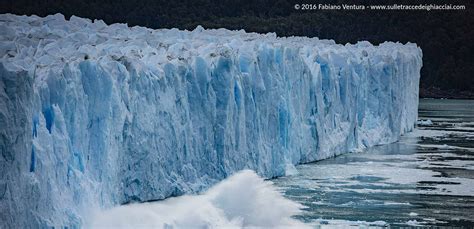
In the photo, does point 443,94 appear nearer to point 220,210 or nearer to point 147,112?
point 220,210

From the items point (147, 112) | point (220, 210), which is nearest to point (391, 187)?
point (220, 210)

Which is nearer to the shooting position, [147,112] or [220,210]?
[147,112]

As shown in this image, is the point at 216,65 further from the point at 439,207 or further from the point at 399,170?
Result: the point at 399,170

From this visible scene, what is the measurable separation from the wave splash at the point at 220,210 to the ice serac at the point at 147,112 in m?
0.26

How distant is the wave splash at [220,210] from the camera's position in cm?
1309

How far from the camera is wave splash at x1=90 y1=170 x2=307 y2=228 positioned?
13.1 metres

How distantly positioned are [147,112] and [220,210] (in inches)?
67.3

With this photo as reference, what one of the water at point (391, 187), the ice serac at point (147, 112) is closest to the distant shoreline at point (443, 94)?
the water at point (391, 187)

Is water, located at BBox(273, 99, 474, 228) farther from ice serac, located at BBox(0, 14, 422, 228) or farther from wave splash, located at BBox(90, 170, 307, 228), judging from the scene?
ice serac, located at BBox(0, 14, 422, 228)

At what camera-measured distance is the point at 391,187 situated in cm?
1902

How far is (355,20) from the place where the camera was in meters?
59.7

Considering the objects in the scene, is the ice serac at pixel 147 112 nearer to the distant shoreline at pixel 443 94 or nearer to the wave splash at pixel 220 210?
the wave splash at pixel 220 210

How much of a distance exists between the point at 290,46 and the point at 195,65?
5282mm

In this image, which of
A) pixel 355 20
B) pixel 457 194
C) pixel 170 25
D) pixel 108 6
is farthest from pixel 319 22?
pixel 457 194
